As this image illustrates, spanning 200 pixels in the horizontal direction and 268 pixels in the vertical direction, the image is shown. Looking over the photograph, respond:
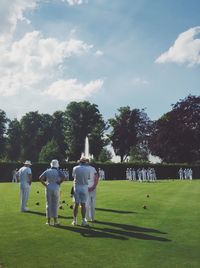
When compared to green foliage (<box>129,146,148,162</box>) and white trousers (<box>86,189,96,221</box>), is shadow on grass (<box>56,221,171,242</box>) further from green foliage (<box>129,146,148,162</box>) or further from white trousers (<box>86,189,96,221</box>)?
green foliage (<box>129,146,148,162</box>)

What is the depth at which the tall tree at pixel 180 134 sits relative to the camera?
88688 mm

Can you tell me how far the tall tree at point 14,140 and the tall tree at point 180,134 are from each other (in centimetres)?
3786

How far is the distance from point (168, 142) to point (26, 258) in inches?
3140

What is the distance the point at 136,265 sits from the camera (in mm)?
10695

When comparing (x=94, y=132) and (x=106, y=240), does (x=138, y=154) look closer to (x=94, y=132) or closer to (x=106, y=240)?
(x=94, y=132)

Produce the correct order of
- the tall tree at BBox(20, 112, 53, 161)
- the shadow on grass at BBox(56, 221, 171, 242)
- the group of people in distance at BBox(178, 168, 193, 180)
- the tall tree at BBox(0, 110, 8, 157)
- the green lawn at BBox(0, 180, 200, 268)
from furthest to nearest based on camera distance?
1. the tall tree at BBox(20, 112, 53, 161)
2. the tall tree at BBox(0, 110, 8, 157)
3. the group of people in distance at BBox(178, 168, 193, 180)
4. the shadow on grass at BBox(56, 221, 171, 242)
5. the green lawn at BBox(0, 180, 200, 268)

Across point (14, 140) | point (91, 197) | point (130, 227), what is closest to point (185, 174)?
point (14, 140)

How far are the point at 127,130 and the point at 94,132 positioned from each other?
34.2 ft

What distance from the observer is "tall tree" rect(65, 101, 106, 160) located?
109m

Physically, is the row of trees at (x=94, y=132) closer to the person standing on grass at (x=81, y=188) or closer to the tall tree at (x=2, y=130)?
the tall tree at (x=2, y=130)

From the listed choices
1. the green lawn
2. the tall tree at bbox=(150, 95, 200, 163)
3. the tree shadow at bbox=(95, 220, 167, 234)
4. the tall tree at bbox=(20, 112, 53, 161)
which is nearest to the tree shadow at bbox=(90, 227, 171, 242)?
the green lawn

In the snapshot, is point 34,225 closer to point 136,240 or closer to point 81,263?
point 136,240

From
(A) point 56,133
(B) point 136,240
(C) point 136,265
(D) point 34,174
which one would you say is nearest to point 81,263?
(C) point 136,265

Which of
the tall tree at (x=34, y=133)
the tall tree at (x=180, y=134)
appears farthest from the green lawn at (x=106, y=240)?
the tall tree at (x=34, y=133)
